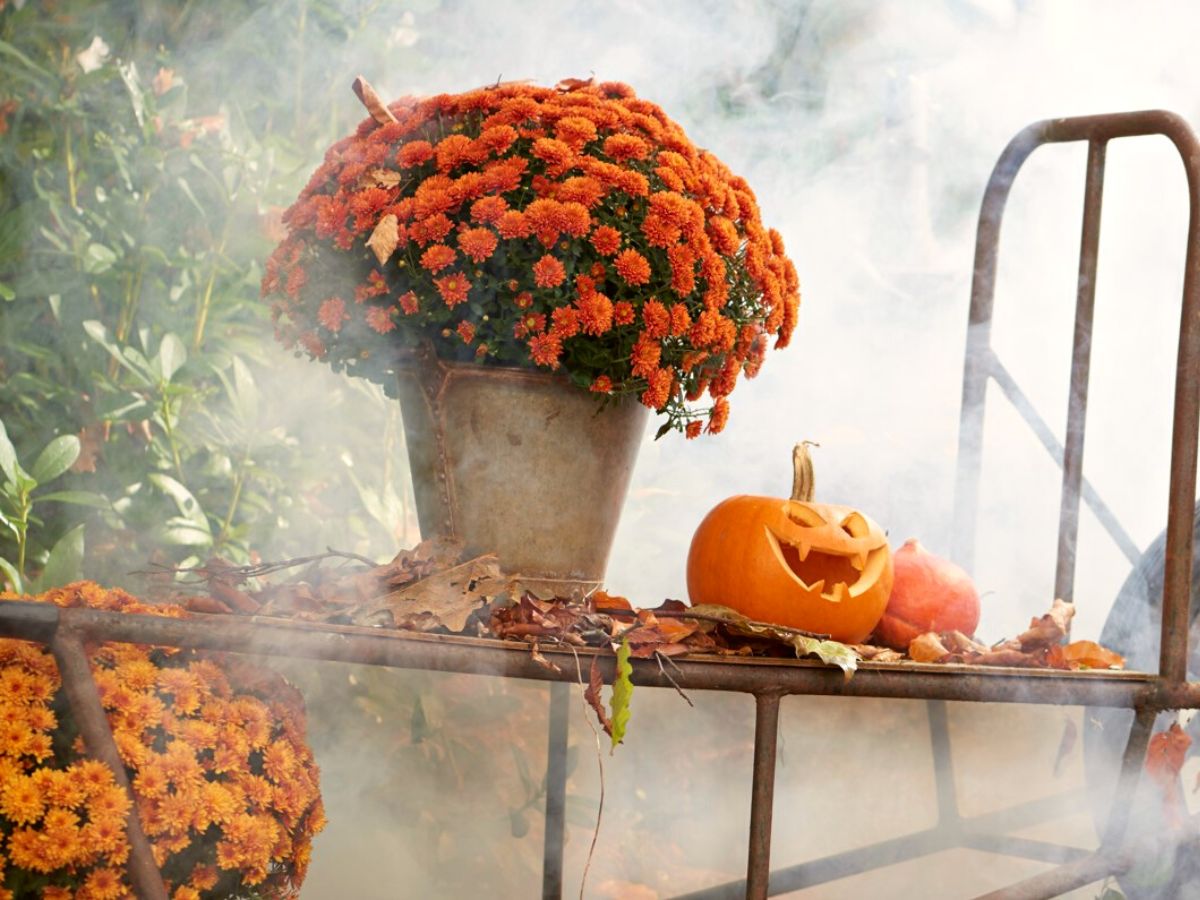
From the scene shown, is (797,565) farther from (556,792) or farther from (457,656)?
(556,792)

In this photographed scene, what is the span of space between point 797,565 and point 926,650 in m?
0.16

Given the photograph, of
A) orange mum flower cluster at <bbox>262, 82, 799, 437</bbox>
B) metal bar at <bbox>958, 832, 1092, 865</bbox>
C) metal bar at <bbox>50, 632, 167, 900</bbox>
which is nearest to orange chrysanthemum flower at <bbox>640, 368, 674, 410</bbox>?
orange mum flower cluster at <bbox>262, 82, 799, 437</bbox>

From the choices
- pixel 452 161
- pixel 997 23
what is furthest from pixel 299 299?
pixel 997 23

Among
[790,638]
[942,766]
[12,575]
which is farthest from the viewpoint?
[942,766]

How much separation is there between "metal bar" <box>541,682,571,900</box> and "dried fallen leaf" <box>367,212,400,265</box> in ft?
2.16

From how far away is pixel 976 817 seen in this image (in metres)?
1.96

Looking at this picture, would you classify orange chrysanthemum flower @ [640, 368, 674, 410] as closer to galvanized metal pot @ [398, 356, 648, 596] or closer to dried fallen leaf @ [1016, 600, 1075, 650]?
galvanized metal pot @ [398, 356, 648, 596]

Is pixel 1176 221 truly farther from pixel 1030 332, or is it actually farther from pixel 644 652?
pixel 644 652

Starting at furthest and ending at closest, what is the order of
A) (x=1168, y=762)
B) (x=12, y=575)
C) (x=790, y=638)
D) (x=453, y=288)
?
(x=12, y=575), (x=1168, y=762), (x=453, y=288), (x=790, y=638)

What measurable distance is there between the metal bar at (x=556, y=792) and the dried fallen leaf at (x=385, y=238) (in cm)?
66

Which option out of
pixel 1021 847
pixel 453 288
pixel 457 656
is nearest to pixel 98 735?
pixel 457 656

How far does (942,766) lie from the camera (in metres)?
1.82

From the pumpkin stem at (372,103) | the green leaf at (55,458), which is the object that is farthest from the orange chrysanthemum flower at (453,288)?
the green leaf at (55,458)

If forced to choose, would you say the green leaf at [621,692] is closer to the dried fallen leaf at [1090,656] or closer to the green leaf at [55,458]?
the dried fallen leaf at [1090,656]
